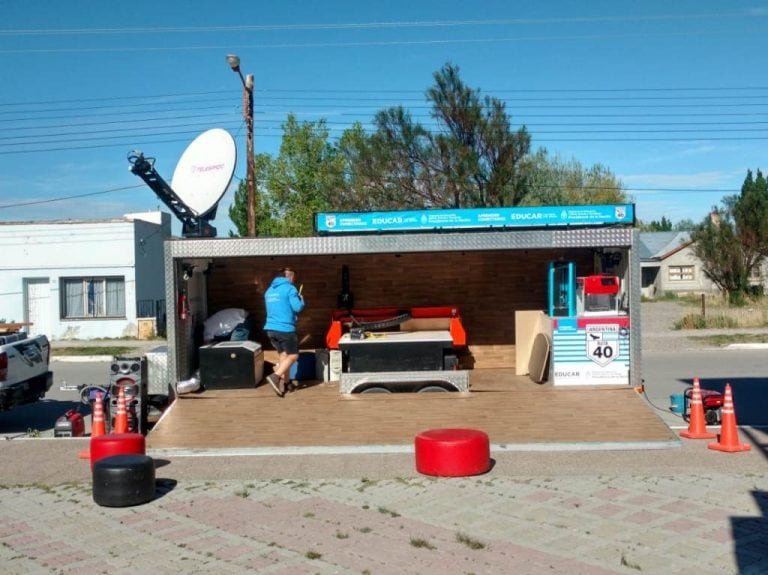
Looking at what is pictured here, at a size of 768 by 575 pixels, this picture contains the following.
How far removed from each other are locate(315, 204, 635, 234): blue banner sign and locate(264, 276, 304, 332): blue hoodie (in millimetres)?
982

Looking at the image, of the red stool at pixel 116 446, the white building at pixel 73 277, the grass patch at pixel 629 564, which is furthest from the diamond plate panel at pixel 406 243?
the white building at pixel 73 277

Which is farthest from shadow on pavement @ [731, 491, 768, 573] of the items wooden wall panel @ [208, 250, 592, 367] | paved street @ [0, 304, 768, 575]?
wooden wall panel @ [208, 250, 592, 367]

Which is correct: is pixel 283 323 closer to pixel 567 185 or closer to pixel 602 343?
pixel 602 343

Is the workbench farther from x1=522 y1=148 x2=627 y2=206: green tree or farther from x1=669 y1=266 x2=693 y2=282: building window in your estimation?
x1=669 y1=266 x2=693 y2=282: building window

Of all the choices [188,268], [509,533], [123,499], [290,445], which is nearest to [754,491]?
[509,533]

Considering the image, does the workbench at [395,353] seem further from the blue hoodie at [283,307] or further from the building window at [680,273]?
the building window at [680,273]

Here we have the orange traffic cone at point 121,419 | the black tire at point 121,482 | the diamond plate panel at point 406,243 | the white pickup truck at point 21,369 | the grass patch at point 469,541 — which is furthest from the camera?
the white pickup truck at point 21,369


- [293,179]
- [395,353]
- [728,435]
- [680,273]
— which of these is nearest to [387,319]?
[395,353]

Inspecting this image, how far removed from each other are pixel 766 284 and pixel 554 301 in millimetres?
38127

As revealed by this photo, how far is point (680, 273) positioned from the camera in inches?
2440

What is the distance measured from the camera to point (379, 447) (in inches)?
377

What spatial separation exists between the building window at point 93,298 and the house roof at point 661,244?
38140 mm

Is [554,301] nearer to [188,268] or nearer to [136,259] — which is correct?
[188,268]

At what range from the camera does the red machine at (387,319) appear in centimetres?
1280
